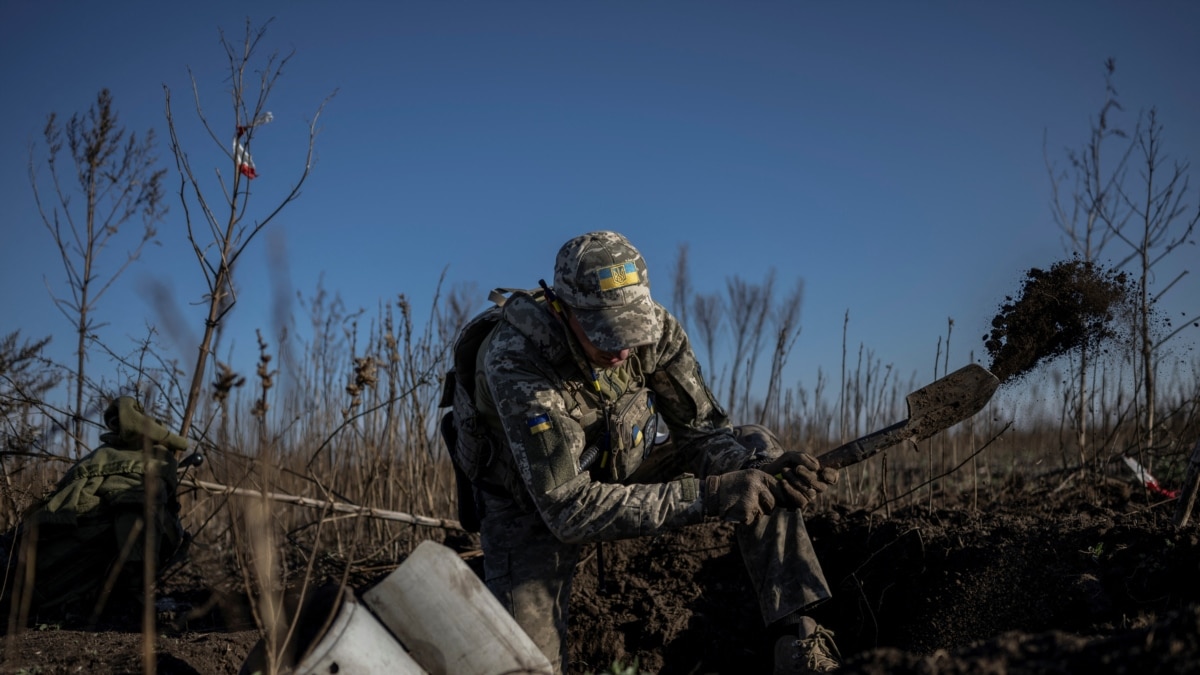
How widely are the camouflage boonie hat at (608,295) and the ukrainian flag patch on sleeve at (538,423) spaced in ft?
1.00

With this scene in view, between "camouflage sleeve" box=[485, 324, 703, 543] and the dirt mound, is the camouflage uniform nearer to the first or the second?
"camouflage sleeve" box=[485, 324, 703, 543]

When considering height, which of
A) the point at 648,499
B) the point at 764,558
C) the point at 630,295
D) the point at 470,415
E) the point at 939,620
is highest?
the point at 630,295

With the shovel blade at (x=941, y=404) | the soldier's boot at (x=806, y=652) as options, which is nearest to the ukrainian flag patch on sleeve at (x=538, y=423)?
the soldier's boot at (x=806, y=652)

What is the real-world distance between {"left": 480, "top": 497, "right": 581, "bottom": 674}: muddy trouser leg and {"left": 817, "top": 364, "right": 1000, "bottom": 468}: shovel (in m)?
1.03

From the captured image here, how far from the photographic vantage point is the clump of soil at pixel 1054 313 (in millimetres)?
3076

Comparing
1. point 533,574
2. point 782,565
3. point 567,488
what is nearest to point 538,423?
point 567,488

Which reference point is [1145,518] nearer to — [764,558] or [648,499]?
[764,558]

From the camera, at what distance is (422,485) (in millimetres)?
4754

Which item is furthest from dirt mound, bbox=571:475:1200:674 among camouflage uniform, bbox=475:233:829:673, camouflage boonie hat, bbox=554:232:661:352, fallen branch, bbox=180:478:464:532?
camouflage boonie hat, bbox=554:232:661:352

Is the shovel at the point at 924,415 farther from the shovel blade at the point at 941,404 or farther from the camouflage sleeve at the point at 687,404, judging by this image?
the camouflage sleeve at the point at 687,404

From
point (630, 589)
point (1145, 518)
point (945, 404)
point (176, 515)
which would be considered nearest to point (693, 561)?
point (630, 589)

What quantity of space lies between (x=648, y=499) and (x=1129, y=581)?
158cm

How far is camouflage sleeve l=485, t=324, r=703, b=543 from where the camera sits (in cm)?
270

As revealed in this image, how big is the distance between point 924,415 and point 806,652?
907mm
